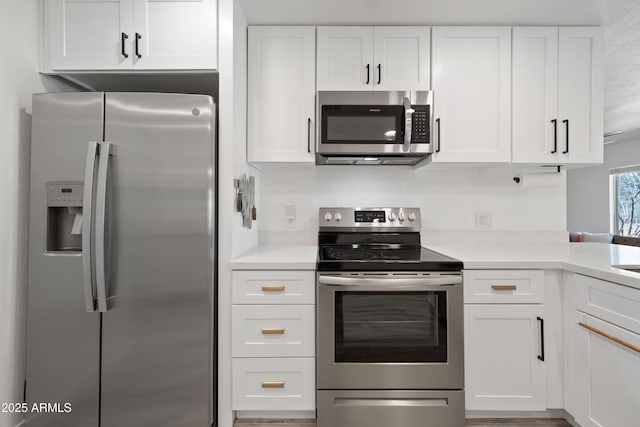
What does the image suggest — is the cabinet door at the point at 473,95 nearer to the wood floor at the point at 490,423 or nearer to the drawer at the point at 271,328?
the drawer at the point at 271,328

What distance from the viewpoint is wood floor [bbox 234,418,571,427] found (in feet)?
5.73

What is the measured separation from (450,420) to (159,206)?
175 centimetres

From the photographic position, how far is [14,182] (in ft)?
5.20

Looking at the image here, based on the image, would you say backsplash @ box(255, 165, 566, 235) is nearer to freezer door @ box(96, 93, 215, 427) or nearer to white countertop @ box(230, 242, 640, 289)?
white countertop @ box(230, 242, 640, 289)

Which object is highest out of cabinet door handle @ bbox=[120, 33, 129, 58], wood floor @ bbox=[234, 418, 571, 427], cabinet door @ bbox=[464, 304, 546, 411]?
cabinet door handle @ bbox=[120, 33, 129, 58]

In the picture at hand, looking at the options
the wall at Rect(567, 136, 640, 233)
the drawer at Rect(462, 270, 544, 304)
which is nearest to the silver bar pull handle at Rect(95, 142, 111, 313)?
the drawer at Rect(462, 270, 544, 304)

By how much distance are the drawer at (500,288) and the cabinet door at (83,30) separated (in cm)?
211

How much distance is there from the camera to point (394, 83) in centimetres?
205

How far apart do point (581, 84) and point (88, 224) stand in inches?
111

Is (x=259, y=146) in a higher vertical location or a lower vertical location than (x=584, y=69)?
lower

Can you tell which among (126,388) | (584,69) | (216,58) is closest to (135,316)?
(126,388)

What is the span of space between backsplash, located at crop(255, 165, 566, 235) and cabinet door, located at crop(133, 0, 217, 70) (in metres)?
0.91

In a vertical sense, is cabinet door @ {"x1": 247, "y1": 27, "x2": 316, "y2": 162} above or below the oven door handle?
above

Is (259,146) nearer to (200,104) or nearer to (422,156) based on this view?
(200,104)
